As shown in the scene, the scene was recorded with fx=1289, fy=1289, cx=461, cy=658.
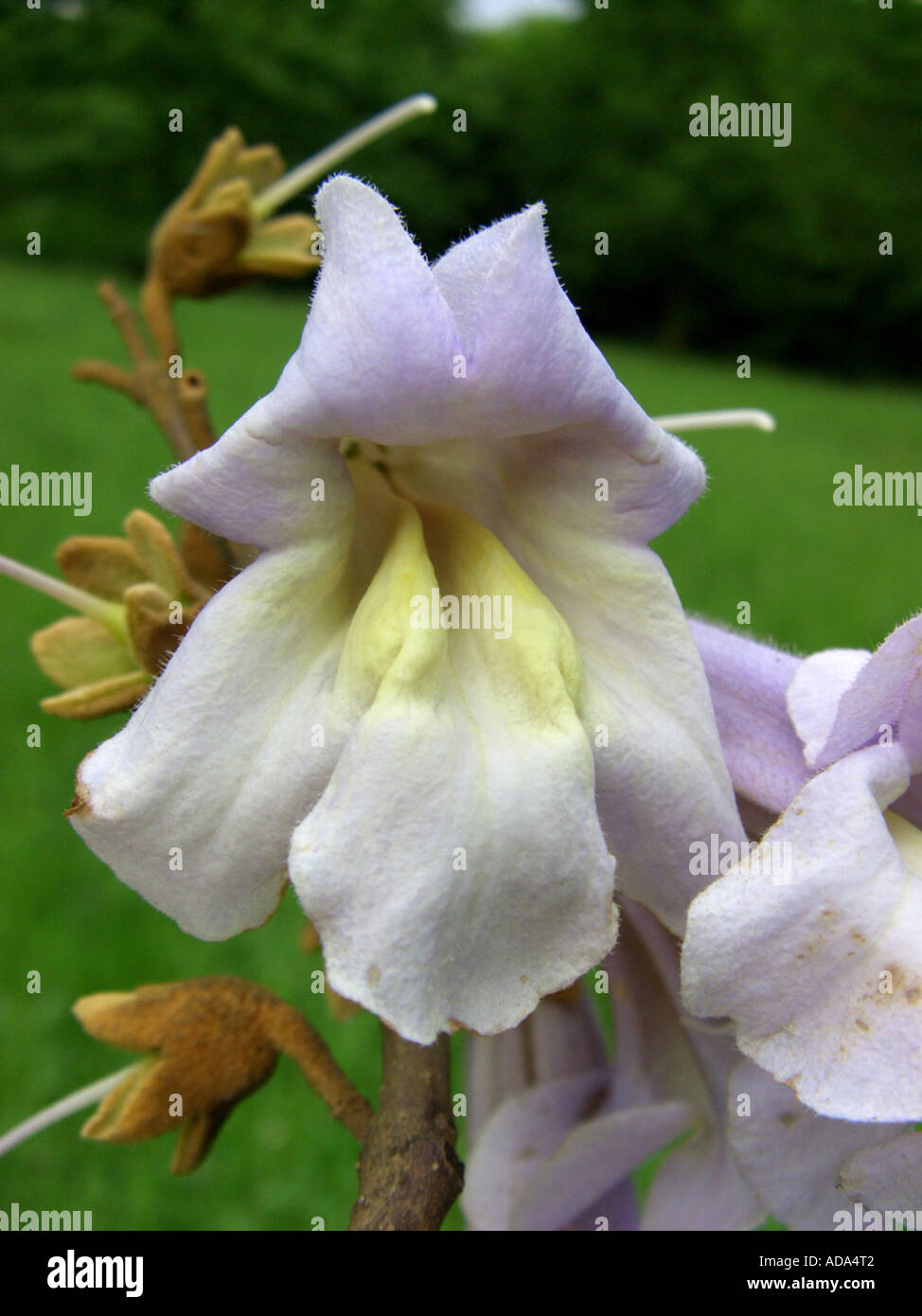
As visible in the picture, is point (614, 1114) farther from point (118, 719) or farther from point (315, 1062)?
point (118, 719)

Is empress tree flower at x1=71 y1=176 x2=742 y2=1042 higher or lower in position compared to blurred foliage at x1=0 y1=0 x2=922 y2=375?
lower

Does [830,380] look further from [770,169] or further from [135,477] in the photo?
[135,477]

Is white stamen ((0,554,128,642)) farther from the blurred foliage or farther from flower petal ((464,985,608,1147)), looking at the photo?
the blurred foliage

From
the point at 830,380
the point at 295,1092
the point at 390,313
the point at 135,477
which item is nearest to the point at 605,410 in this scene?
the point at 390,313

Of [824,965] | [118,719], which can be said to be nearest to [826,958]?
[824,965]

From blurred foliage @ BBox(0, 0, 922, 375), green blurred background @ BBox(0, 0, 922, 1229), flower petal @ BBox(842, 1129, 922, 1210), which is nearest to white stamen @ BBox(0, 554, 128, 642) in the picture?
flower petal @ BBox(842, 1129, 922, 1210)

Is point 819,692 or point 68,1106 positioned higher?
point 819,692

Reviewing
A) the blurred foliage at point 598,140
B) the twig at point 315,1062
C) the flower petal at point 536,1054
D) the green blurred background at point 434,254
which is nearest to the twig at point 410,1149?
the twig at point 315,1062
